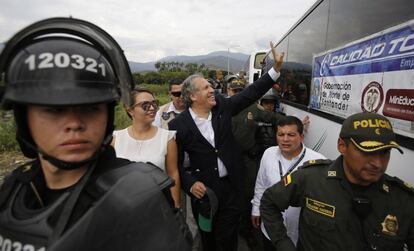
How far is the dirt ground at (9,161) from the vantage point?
254 inches

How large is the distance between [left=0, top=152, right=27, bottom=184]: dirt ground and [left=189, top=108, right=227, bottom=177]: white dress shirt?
518 cm

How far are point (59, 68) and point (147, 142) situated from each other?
1738 mm

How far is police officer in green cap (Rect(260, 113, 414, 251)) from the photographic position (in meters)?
1.57

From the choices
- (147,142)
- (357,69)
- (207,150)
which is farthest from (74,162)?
(357,69)

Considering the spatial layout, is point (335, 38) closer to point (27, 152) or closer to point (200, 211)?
point (200, 211)

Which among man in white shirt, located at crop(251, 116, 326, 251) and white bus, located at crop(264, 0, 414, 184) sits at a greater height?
white bus, located at crop(264, 0, 414, 184)

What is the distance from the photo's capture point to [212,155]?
288 cm

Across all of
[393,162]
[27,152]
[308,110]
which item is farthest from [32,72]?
[308,110]

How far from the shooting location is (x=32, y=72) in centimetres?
91

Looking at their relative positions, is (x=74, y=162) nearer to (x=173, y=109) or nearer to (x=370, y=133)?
(x=370, y=133)

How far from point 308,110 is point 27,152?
3.54 metres

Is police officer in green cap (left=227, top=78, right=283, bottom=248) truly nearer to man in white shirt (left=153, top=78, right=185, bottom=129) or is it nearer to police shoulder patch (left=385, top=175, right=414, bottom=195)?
man in white shirt (left=153, top=78, right=185, bottom=129)

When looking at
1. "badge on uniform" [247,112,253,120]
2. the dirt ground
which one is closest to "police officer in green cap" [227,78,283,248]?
"badge on uniform" [247,112,253,120]

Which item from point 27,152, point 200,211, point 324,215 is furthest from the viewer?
point 200,211
